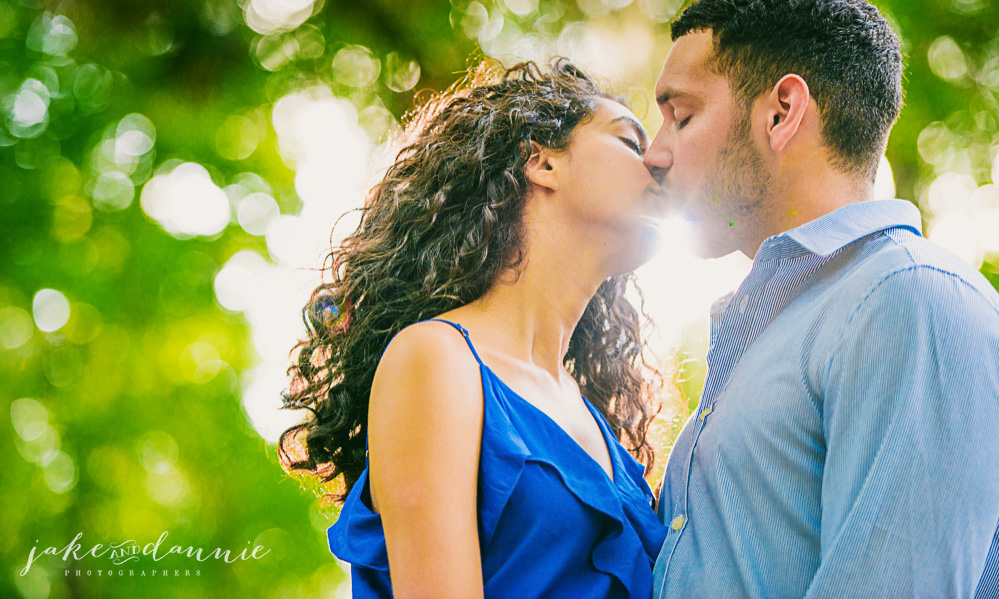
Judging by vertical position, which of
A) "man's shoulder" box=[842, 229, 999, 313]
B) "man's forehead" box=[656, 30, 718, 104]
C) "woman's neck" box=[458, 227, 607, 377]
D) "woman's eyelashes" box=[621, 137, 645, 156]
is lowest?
"woman's neck" box=[458, 227, 607, 377]

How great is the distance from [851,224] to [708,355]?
18.2 inches

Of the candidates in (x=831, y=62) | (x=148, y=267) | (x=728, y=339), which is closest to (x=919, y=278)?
(x=728, y=339)

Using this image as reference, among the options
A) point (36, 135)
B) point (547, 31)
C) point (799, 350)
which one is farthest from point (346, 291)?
point (36, 135)

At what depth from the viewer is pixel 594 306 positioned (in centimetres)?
300

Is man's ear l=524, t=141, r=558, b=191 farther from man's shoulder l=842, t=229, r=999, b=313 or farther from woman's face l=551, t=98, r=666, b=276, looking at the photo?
man's shoulder l=842, t=229, r=999, b=313

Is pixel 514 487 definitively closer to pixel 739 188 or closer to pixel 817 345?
pixel 817 345

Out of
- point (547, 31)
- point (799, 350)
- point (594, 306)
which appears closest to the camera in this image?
point (799, 350)

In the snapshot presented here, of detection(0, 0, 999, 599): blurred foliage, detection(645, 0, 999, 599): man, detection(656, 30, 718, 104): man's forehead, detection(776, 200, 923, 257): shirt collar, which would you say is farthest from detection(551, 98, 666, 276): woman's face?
detection(0, 0, 999, 599): blurred foliage

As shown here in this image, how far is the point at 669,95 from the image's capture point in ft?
7.13

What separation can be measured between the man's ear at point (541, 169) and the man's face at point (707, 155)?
301 millimetres

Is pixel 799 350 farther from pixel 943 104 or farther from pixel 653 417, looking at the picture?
pixel 943 104

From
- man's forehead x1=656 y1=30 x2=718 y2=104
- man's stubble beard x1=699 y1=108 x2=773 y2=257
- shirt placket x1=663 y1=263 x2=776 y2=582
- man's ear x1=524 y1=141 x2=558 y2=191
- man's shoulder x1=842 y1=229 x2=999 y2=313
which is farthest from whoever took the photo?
man's ear x1=524 y1=141 x2=558 y2=191

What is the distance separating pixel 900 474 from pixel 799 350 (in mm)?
367

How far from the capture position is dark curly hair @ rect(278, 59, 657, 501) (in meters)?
2.27
